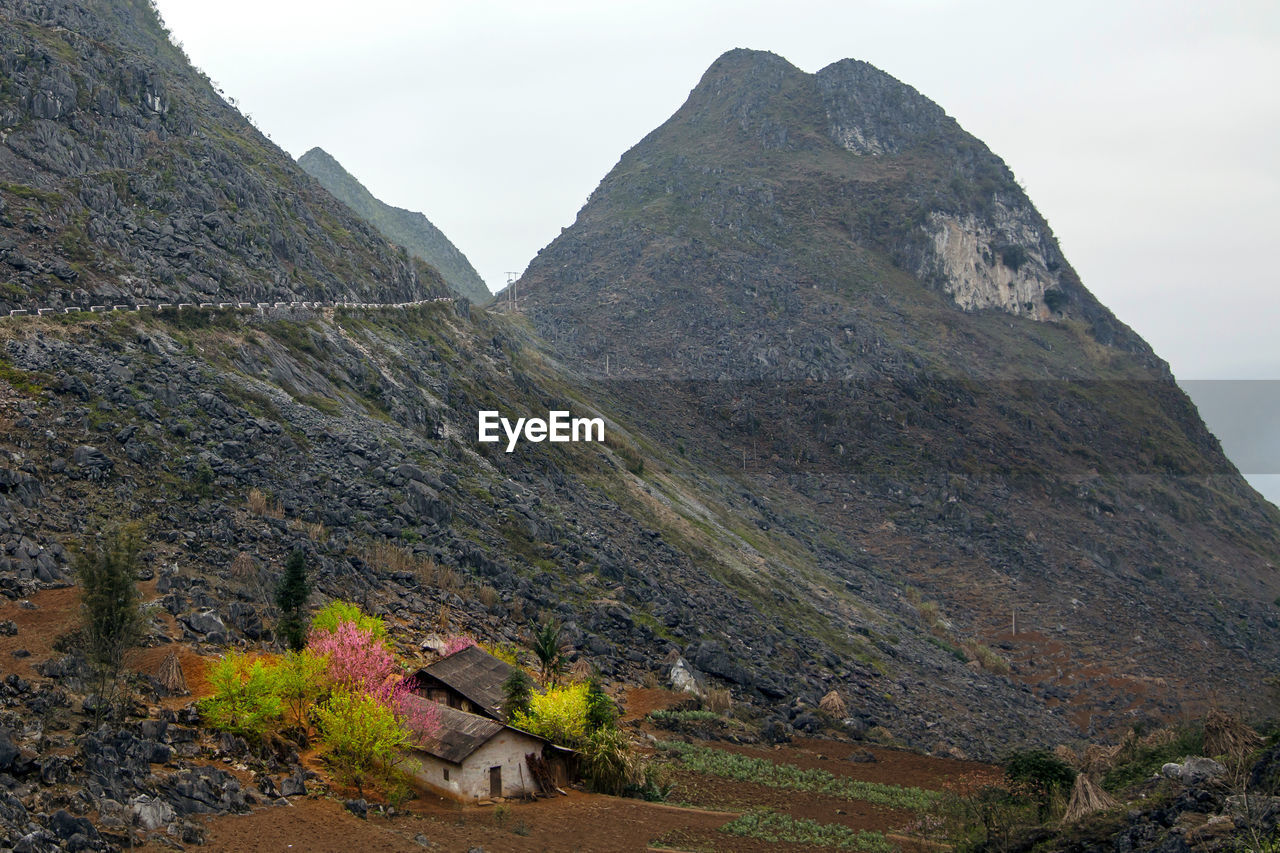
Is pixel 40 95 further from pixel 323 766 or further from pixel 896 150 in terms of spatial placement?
pixel 896 150

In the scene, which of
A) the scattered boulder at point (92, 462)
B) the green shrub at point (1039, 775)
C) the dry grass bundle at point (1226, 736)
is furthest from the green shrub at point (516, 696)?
the dry grass bundle at point (1226, 736)

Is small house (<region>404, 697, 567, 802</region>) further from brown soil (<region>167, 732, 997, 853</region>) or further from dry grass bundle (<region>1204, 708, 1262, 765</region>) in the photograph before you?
dry grass bundle (<region>1204, 708, 1262, 765</region>)

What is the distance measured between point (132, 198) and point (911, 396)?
218 feet

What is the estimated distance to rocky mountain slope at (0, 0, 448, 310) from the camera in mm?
47750

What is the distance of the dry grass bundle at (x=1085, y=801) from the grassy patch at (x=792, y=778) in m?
8.29

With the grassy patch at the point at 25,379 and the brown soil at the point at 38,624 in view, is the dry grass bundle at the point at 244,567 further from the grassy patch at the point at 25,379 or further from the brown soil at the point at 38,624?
the grassy patch at the point at 25,379

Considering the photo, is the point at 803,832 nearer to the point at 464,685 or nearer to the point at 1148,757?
the point at 464,685

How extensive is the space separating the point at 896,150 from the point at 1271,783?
125506 millimetres

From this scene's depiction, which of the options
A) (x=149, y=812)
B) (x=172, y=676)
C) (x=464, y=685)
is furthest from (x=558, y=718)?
(x=149, y=812)

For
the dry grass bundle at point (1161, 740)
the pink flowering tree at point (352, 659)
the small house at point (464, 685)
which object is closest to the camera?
the pink flowering tree at point (352, 659)

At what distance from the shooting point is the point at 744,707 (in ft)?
144

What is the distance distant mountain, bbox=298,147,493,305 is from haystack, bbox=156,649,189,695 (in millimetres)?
132067

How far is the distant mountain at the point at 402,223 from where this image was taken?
532 ft

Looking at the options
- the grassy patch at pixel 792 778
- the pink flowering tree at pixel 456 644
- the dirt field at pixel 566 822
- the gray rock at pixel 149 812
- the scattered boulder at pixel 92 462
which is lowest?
the grassy patch at pixel 792 778
